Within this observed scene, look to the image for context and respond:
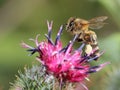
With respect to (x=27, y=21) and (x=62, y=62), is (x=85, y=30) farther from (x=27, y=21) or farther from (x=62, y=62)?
(x=27, y=21)

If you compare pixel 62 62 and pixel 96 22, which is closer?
pixel 62 62

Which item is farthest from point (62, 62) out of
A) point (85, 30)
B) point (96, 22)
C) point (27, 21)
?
point (27, 21)

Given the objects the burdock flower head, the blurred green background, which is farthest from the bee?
the blurred green background

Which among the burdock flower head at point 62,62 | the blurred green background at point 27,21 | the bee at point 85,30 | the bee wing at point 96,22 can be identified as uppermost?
the blurred green background at point 27,21

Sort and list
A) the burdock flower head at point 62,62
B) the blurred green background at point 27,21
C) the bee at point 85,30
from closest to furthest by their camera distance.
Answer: the burdock flower head at point 62,62 < the bee at point 85,30 < the blurred green background at point 27,21

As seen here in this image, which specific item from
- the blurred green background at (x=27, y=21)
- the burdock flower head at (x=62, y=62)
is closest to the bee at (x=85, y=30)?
the burdock flower head at (x=62, y=62)

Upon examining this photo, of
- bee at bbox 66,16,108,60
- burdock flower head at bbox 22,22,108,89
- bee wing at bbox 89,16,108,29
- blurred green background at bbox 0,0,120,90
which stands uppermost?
blurred green background at bbox 0,0,120,90

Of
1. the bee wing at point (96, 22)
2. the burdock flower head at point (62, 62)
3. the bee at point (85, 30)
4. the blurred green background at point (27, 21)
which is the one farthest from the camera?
the blurred green background at point (27, 21)

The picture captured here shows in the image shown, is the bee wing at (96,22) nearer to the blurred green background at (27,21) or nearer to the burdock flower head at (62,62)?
the burdock flower head at (62,62)

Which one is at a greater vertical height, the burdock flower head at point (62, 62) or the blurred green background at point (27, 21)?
the blurred green background at point (27, 21)

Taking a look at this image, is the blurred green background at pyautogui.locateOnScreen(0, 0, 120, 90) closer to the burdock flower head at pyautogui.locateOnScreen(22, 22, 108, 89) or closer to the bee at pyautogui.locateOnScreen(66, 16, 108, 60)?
the bee at pyautogui.locateOnScreen(66, 16, 108, 60)
